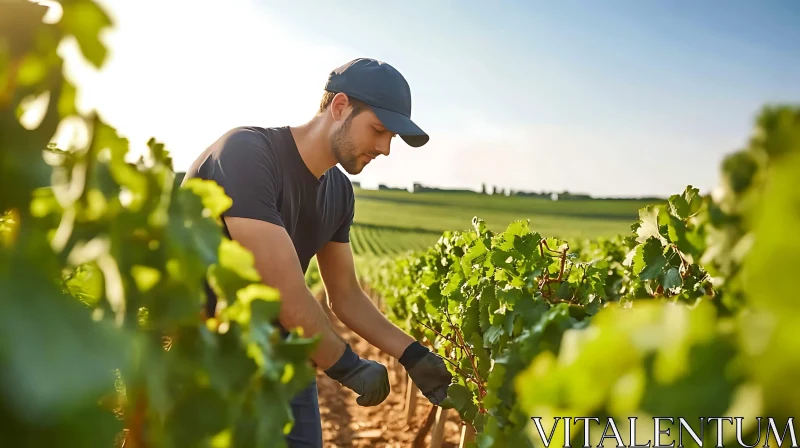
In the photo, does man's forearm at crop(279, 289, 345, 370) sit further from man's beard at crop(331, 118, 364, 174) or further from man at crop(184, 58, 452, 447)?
man's beard at crop(331, 118, 364, 174)

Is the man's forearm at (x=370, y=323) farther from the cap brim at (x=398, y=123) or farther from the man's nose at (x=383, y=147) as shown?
the cap brim at (x=398, y=123)

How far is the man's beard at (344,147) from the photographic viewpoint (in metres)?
3.50

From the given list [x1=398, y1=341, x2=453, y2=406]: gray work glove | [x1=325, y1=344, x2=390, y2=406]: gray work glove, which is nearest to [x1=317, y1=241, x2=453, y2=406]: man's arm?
[x1=398, y1=341, x2=453, y2=406]: gray work glove

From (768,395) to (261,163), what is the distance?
8.97 ft

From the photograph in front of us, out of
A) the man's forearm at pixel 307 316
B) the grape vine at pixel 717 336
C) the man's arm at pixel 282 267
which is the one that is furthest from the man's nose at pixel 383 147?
the grape vine at pixel 717 336

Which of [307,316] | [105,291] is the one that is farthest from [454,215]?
[105,291]

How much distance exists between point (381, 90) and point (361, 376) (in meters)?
1.60

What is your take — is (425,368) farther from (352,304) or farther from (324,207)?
(324,207)

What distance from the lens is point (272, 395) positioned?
43.4 inches

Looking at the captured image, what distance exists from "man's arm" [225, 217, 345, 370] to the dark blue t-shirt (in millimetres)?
78

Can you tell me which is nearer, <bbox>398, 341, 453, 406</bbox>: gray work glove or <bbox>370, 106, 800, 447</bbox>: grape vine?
<bbox>370, 106, 800, 447</bbox>: grape vine

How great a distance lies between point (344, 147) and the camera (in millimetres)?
3496

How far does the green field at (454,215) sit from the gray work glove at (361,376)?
36432 mm

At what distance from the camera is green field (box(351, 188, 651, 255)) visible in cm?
4297
